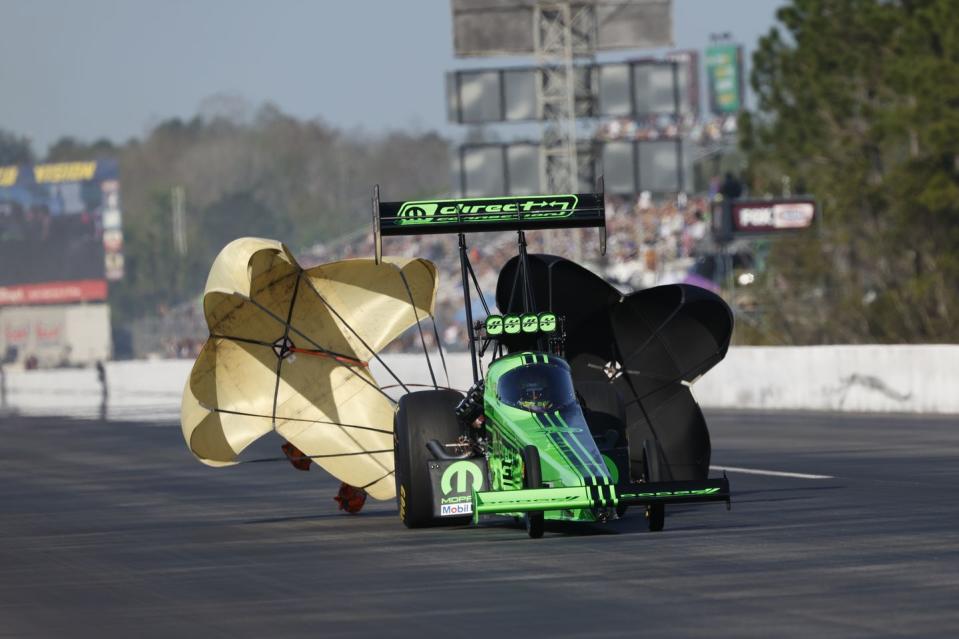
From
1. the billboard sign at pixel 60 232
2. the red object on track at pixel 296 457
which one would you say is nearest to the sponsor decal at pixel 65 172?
the billboard sign at pixel 60 232

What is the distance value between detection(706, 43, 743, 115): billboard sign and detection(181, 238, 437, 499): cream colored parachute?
11758cm

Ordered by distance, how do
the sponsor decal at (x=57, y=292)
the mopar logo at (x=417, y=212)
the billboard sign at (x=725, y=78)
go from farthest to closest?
the billboard sign at (x=725, y=78) → the sponsor decal at (x=57, y=292) → the mopar logo at (x=417, y=212)

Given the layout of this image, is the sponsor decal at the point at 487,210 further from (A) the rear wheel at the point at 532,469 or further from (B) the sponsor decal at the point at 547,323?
(A) the rear wheel at the point at 532,469

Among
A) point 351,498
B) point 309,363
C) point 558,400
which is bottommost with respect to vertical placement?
point 351,498

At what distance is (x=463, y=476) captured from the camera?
14.4 m

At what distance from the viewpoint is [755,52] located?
66062 mm

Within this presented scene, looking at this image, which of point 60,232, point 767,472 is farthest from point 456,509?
point 60,232

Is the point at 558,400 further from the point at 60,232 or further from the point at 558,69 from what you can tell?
the point at 60,232

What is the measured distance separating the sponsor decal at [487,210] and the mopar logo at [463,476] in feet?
6.47

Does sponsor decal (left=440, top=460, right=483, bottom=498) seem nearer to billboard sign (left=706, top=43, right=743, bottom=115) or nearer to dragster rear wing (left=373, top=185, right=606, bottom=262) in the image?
dragster rear wing (left=373, top=185, right=606, bottom=262)

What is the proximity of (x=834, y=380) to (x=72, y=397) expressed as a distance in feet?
108

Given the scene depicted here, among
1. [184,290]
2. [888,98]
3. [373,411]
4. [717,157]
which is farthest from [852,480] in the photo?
[184,290]

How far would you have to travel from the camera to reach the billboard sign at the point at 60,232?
105 meters

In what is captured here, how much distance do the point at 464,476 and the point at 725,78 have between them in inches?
4831
